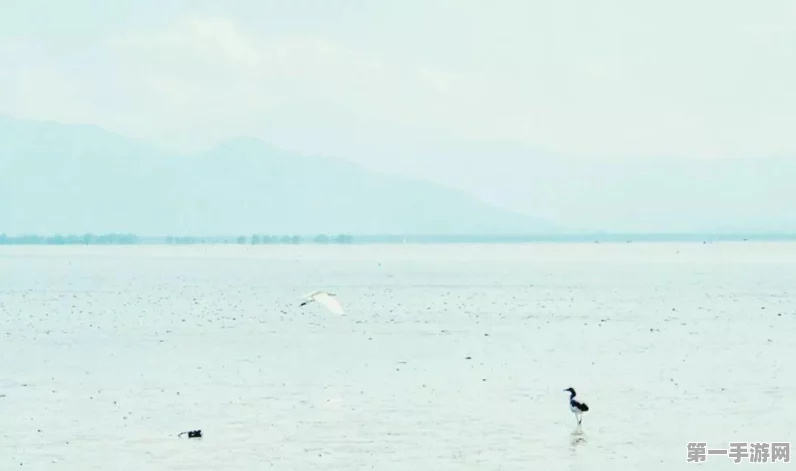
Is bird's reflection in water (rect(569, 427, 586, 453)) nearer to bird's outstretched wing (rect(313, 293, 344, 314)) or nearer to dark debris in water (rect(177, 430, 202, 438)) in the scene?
dark debris in water (rect(177, 430, 202, 438))

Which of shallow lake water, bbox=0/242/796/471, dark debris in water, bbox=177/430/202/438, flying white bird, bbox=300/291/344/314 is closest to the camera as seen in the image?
shallow lake water, bbox=0/242/796/471

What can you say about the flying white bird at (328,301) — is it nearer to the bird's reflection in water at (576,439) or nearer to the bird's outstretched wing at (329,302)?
the bird's outstretched wing at (329,302)

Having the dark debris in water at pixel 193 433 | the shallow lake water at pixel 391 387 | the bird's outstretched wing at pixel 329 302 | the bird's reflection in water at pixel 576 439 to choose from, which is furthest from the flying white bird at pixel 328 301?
the bird's reflection in water at pixel 576 439

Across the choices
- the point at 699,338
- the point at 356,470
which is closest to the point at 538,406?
the point at 356,470

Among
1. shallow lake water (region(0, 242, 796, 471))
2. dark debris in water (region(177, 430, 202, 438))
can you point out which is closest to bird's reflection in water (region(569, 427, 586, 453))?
shallow lake water (region(0, 242, 796, 471))

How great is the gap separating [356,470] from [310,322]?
37609 mm

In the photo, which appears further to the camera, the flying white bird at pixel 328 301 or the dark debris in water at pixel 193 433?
the flying white bird at pixel 328 301

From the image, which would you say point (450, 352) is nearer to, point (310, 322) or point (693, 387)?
point (693, 387)

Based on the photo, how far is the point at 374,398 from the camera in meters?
31.8

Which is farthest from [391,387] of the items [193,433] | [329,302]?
[329,302]

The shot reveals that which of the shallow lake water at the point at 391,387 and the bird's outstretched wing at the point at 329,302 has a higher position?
the bird's outstretched wing at the point at 329,302

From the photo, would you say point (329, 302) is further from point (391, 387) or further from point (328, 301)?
point (391, 387)

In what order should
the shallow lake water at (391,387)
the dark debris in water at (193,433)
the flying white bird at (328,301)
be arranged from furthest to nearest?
the flying white bird at (328,301) → the dark debris in water at (193,433) → the shallow lake water at (391,387)

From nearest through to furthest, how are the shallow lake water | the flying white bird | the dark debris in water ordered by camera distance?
the shallow lake water
the dark debris in water
the flying white bird
